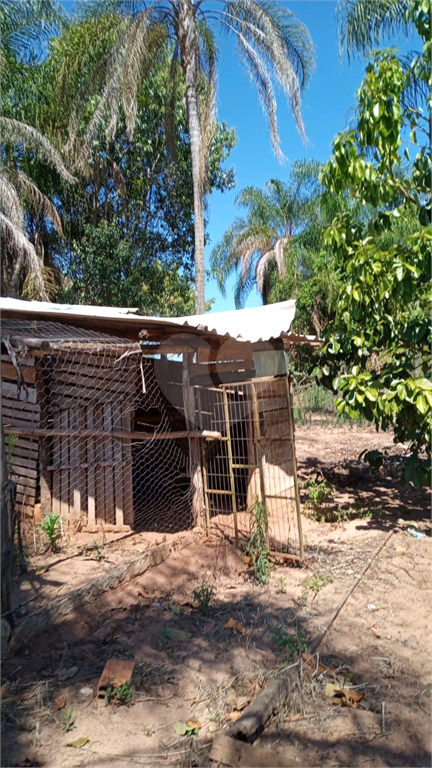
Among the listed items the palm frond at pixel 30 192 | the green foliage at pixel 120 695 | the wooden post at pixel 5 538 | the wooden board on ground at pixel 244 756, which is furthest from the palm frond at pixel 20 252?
the wooden board on ground at pixel 244 756

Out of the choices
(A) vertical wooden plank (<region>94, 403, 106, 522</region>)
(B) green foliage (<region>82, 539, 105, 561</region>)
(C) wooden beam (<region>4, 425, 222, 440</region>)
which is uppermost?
(C) wooden beam (<region>4, 425, 222, 440</region>)

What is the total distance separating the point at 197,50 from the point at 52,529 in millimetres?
9491

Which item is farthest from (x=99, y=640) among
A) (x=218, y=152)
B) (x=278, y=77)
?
(x=218, y=152)

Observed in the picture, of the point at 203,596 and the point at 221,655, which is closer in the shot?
the point at 221,655

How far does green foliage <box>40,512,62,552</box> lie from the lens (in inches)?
217

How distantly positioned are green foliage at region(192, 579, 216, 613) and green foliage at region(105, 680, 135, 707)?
134 cm

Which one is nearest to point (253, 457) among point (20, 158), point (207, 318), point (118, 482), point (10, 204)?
point (118, 482)

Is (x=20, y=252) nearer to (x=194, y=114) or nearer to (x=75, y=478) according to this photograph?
(x=194, y=114)

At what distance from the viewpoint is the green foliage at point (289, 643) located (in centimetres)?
378

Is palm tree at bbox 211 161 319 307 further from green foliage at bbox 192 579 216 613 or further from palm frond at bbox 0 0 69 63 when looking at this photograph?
green foliage at bbox 192 579 216 613

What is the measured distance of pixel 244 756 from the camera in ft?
8.84

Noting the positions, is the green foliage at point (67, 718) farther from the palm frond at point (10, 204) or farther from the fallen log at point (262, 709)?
the palm frond at point (10, 204)

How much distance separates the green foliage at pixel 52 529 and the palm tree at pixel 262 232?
15.2 m

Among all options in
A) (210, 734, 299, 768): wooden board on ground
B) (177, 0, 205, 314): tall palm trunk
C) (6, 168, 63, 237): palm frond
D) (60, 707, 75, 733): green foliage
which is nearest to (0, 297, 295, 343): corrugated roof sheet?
(177, 0, 205, 314): tall palm trunk
